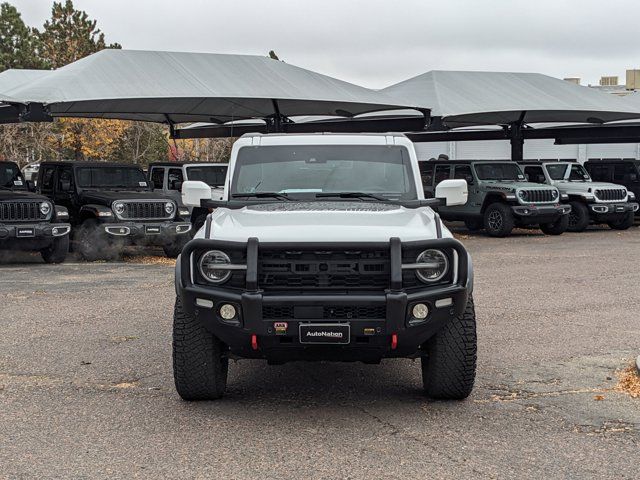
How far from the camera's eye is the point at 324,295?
17.7 ft

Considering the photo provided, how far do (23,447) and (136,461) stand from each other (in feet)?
2.40

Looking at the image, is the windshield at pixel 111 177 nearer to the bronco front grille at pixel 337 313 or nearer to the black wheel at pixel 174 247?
the black wheel at pixel 174 247

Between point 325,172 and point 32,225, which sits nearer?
point 325,172

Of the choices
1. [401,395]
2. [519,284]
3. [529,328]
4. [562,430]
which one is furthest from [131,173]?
[562,430]

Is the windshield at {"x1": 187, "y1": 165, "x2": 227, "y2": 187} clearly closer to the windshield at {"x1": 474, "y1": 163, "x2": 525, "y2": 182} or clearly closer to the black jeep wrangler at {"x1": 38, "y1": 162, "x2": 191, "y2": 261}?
the black jeep wrangler at {"x1": 38, "y1": 162, "x2": 191, "y2": 261}

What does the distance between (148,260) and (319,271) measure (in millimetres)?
10944

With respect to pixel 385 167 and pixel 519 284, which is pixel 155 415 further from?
pixel 519 284

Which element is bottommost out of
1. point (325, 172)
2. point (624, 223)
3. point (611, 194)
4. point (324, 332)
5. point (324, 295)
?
point (624, 223)

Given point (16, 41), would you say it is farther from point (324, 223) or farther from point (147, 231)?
point (324, 223)

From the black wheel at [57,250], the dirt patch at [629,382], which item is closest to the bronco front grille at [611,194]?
the black wheel at [57,250]

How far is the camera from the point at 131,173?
57.0ft

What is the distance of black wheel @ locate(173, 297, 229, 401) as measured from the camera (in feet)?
18.9

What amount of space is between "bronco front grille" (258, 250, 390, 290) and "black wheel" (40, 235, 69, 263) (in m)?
10.5

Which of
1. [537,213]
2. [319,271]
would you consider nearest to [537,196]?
[537,213]
